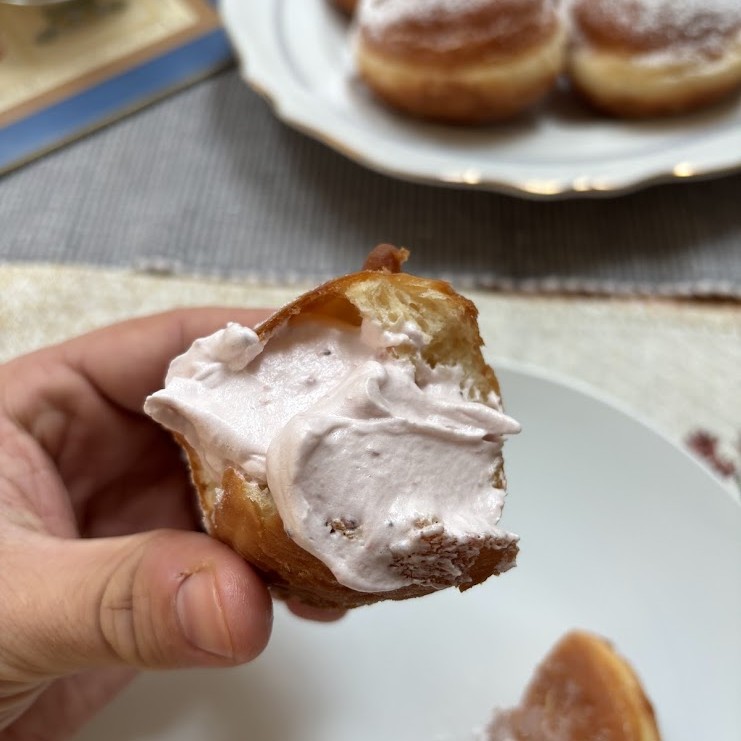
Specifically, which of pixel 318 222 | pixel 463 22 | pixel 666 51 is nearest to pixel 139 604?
pixel 318 222

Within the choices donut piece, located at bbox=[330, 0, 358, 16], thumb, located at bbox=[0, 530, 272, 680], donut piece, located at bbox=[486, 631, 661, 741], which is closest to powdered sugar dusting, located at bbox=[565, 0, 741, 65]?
donut piece, located at bbox=[330, 0, 358, 16]

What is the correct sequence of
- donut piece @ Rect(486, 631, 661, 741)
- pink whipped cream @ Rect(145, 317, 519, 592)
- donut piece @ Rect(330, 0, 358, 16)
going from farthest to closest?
donut piece @ Rect(330, 0, 358, 16)
donut piece @ Rect(486, 631, 661, 741)
pink whipped cream @ Rect(145, 317, 519, 592)

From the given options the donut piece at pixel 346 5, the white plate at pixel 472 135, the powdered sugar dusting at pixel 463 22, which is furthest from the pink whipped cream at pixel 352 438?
the donut piece at pixel 346 5

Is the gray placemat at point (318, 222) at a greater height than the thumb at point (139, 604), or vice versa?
the thumb at point (139, 604)

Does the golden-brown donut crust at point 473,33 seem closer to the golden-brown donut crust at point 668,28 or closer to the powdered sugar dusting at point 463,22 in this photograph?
the powdered sugar dusting at point 463,22

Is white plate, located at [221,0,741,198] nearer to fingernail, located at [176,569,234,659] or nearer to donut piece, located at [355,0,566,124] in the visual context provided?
donut piece, located at [355,0,566,124]
